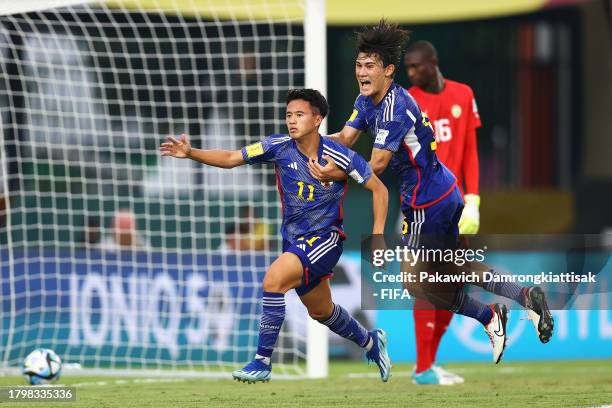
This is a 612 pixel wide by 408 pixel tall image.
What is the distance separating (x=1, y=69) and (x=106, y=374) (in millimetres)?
3638

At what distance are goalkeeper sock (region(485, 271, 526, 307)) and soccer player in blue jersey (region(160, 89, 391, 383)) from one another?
942 mm

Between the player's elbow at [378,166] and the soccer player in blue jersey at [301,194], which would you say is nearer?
the soccer player in blue jersey at [301,194]

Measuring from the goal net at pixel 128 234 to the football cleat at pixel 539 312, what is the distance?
364 cm

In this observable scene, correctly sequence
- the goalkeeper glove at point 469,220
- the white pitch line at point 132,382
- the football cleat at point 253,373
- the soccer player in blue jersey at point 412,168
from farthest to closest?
the white pitch line at point 132,382, the goalkeeper glove at point 469,220, the soccer player in blue jersey at point 412,168, the football cleat at point 253,373

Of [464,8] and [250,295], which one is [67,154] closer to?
[250,295]

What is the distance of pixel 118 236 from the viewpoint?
12.9m

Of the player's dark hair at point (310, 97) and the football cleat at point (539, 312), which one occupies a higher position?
the player's dark hair at point (310, 97)

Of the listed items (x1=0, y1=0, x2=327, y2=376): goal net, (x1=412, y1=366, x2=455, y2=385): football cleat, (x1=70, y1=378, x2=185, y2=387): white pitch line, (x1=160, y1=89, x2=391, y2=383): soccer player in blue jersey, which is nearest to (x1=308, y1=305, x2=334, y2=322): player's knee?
(x1=160, y1=89, x2=391, y2=383): soccer player in blue jersey

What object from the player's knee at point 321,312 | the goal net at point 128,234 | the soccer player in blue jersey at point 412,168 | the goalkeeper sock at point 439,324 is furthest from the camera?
the goal net at point 128,234

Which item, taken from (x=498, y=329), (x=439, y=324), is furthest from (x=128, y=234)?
(x=498, y=329)

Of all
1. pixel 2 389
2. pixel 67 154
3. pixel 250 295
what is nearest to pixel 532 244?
pixel 250 295

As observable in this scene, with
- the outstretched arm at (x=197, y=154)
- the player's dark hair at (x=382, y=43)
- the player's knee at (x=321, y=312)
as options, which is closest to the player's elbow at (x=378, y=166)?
the player's dark hair at (x=382, y=43)

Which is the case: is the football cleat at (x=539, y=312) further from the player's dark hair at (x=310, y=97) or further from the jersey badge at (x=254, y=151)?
the jersey badge at (x=254, y=151)

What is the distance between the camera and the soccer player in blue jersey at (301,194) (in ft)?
Answer: 25.6
